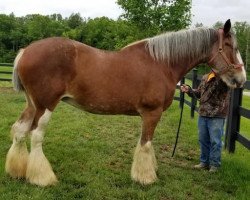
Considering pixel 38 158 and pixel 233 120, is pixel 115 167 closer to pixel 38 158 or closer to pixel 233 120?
pixel 38 158

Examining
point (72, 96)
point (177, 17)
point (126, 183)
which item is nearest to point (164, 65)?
point (72, 96)

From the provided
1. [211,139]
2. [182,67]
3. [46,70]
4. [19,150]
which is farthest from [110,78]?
[211,139]

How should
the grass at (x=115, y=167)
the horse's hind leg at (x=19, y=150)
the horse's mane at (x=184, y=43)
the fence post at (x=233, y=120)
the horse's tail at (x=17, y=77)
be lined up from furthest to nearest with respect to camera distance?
the fence post at (x=233, y=120) → the horse's mane at (x=184, y=43) → the horse's hind leg at (x=19, y=150) → the horse's tail at (x=17, y=77) → the grass at (x=115, y=167)

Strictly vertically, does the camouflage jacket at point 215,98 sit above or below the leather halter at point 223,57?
below

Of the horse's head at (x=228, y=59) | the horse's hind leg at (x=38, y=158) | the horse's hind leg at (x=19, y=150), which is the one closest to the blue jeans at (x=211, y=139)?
the horse's head at (x=228, y=59)

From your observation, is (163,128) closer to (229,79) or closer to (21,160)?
(229,79)

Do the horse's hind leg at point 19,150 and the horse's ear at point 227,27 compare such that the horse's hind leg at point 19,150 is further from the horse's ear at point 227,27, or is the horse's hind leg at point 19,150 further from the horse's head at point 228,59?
the horse's ear at point 227,27

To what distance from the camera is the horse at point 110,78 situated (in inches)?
175

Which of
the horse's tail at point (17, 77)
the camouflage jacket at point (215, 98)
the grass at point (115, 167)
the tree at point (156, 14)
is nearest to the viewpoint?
the grass at point (115, 167)

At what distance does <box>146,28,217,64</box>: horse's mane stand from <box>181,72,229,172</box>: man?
0.58 metres

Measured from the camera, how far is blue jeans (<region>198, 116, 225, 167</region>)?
5.46 m

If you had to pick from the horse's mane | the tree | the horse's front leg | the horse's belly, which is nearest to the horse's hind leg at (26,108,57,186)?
the horse's belly

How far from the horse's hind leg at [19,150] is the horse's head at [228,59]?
2559mm

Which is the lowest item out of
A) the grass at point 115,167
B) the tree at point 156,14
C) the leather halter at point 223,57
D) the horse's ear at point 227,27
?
the grass at point 115,167
